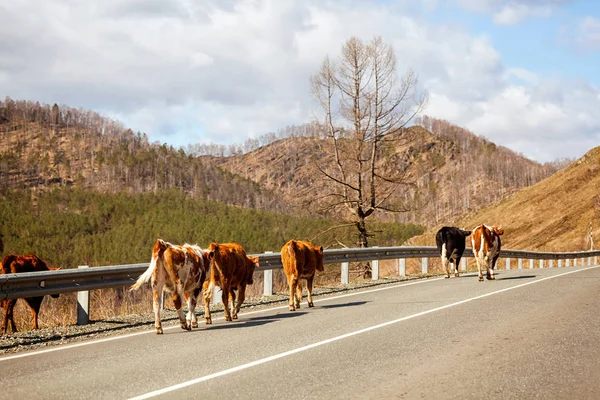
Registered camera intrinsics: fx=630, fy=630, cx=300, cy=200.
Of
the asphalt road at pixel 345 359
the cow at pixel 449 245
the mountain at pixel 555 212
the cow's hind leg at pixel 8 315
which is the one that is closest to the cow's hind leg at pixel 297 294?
the asphalt road at pixel 345 359

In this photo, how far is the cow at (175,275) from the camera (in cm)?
917

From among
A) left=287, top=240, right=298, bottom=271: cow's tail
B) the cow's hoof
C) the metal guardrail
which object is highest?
left=287, top=240, right=298, bottom=271: cow's tail

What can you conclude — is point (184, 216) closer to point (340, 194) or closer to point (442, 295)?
point (340, 194)

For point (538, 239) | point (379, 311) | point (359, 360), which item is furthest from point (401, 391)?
point (538, 239)

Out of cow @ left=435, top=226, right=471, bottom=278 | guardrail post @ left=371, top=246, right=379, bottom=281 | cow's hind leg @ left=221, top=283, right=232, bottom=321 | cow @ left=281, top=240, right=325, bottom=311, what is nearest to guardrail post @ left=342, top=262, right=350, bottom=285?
guardrail post @ left=371, top=246, right=379, bottom=281

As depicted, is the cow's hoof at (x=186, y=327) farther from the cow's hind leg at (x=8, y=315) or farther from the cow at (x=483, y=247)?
the cow at (x=483, y=247)

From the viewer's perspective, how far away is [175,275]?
30.6 ft

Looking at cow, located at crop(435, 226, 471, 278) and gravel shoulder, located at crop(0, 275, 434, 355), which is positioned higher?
cow, located at crop(435, 226, 471, 278)

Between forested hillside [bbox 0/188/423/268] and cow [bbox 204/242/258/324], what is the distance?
345 feet

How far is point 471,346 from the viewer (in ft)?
24.9

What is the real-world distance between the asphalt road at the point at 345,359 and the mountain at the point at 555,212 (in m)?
67.1

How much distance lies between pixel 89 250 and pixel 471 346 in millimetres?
123417

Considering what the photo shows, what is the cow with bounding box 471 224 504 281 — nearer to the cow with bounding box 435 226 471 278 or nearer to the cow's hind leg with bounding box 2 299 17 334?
the cow with bounding box 435 226 471 278

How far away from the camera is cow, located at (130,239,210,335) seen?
361 inches
